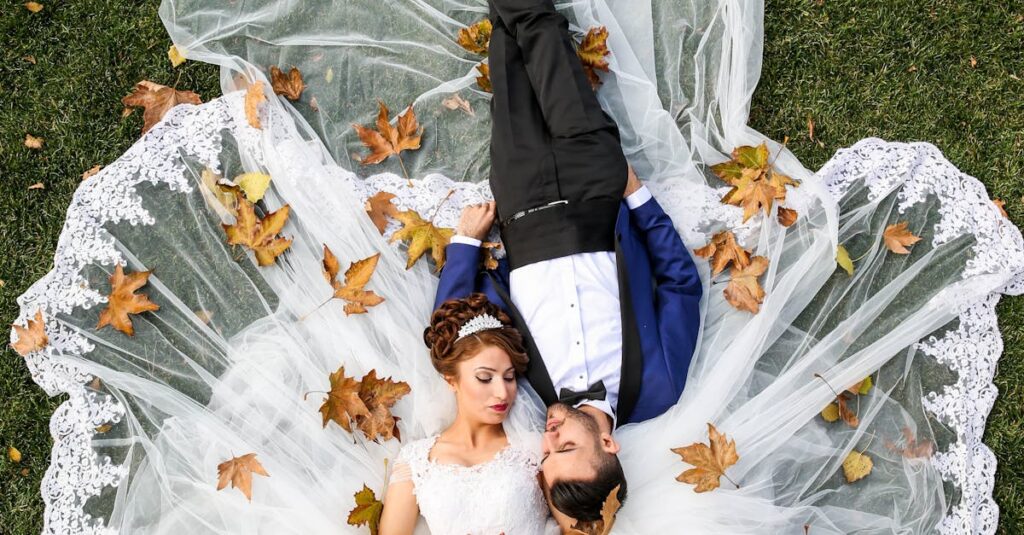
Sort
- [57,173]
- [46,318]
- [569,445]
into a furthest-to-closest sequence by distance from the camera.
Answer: [57,173], [46,318], [569,445]

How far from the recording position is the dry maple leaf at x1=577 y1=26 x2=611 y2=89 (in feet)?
15.3

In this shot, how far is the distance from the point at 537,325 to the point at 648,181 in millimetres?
1097

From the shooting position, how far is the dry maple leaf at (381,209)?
4516 mm

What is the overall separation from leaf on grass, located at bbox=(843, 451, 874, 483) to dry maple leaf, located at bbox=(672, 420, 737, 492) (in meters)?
0.72

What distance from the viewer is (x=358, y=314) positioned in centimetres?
436

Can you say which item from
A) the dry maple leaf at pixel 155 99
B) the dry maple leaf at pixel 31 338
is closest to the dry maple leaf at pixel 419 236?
the dry maple leaf at pixel 155 99

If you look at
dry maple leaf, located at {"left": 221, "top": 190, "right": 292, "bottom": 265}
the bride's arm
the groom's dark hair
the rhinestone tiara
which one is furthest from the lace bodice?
dry maple leaf, located at {"left": 221, "top": 190, "right": 292, "bottom": 265}

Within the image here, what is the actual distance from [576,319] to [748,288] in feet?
3.24

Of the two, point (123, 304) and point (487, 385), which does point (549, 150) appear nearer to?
point (487, 385)

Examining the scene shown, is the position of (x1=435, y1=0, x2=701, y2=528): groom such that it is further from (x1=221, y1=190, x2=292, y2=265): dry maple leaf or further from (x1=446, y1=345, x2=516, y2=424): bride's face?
(x1=221, y1=190, x2=292, y2=265): dry maple leaf

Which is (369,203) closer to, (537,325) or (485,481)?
(537,325)

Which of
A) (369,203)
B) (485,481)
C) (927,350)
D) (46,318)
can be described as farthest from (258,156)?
(927,350)

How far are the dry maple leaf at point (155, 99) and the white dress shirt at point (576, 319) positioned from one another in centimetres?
189

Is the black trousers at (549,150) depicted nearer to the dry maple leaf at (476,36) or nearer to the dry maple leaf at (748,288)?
the dry maple leaf at (476,36)
